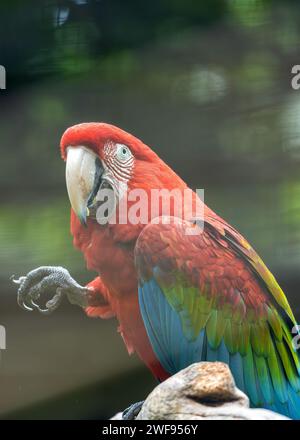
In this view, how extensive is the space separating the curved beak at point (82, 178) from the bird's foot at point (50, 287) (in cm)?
10

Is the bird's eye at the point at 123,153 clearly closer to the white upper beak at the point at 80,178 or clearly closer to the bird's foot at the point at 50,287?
the white upper beak at the point at 80,178

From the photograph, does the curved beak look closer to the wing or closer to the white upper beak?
the white upper beak

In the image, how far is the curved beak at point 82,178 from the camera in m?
1.20

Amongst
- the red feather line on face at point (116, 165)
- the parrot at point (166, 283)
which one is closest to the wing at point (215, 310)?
the parrot at point (166, 283)

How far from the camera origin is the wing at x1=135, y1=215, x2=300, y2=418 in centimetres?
116

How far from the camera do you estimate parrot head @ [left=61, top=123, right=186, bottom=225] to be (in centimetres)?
121

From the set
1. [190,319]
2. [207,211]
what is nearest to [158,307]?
[190,319]

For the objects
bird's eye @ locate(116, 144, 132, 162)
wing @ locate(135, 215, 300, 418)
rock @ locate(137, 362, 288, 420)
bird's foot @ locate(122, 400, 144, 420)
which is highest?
bird's eye @ locate(116, 144, 132, 162)

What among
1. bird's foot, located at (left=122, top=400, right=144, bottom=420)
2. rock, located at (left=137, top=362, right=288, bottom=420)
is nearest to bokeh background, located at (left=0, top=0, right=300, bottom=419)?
bird's foot, located at (left=122, top=400, right=144, bottom=420)

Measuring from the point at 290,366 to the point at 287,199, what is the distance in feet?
0.89

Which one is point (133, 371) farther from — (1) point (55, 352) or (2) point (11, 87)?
(2) point (11, 87)

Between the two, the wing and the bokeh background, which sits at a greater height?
the bokeh background

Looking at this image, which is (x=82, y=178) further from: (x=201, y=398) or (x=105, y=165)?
(x=201, y=398)

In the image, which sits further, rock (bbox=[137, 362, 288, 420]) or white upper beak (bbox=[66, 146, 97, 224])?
white upper beak (bbox=[66, 146, 97, 224])
